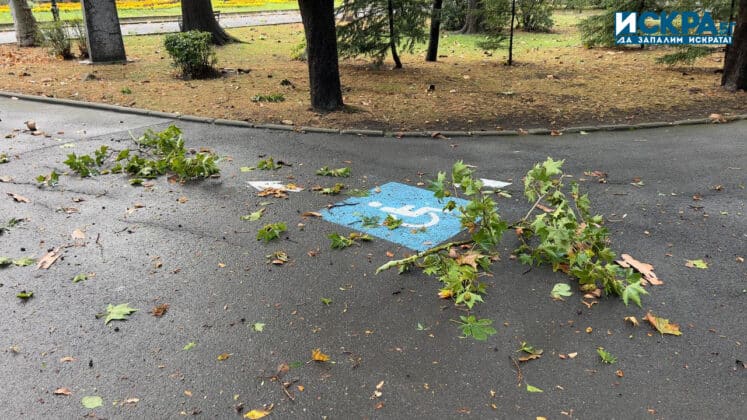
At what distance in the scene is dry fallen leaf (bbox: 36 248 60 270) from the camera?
13.6ft

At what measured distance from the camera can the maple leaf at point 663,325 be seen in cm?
330

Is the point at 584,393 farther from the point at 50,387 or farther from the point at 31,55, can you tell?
the point at 31,55

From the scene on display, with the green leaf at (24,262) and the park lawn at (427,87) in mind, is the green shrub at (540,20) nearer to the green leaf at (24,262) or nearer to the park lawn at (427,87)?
the park lawn at (427,87)

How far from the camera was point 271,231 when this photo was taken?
4.64 m

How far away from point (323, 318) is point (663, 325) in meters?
2.10

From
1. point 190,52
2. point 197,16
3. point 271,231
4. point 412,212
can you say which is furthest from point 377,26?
point 271,231

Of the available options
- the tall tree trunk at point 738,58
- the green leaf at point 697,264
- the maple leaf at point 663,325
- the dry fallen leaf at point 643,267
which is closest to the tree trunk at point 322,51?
the dry fallen leaf at point 643,267

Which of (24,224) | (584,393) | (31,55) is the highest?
(31,55)

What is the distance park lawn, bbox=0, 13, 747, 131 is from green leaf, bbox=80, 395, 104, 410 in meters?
6.02

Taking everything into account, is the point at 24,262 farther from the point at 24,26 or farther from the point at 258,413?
the point at 24,26

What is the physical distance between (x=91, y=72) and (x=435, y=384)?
12.5m

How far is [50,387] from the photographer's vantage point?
287 cm

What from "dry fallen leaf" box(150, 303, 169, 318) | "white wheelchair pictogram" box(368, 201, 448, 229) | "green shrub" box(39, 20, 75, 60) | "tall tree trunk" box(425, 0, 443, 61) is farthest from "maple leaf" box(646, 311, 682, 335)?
"green shrub" box(39, 20, 75, 60)

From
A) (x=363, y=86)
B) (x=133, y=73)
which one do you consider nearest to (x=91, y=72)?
(x=133, y=73)
